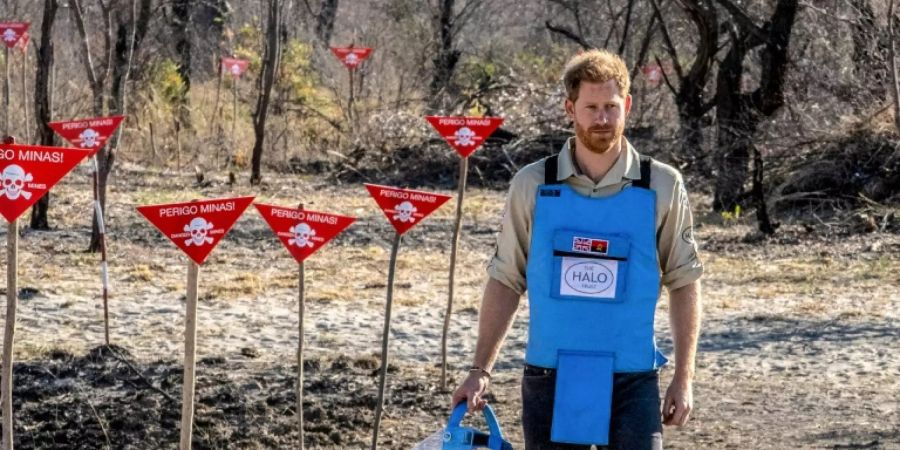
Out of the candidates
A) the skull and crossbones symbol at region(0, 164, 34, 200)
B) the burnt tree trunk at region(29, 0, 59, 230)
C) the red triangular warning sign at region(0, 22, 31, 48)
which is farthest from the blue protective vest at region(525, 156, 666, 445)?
A: the red triangular warning sign at region(0, 22, 31, 48)

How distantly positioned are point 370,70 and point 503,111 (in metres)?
4.30

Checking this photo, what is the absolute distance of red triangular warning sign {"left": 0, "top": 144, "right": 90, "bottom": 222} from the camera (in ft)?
17.5

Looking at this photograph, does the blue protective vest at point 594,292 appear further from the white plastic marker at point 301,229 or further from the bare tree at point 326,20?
the bare tree at point 326,20

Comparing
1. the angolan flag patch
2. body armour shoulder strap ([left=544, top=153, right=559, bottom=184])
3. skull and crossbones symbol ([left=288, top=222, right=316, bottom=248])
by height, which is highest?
body armour shoulder strap ([left=544, top=153, right=559, bottom=184])

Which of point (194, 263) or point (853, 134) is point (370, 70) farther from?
point (194, 263)

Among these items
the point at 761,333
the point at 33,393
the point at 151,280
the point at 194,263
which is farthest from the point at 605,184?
the point at 151,280

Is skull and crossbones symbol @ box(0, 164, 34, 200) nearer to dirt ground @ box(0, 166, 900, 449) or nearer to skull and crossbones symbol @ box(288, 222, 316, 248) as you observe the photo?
skull and crossbones symbol @ box(288, 222, 316, 248)

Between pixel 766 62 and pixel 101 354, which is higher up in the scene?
pixel 766 62

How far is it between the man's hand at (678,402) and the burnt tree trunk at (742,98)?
11207mm

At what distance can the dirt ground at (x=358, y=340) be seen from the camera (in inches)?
271

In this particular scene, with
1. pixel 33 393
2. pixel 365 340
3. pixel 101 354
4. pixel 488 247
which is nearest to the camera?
pixel 33 393

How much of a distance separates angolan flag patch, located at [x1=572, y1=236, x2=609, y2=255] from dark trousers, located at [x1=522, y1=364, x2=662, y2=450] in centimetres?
29

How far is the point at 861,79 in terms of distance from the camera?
15117mm

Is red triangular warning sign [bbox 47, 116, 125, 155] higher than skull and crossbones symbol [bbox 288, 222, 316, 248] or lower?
higher
